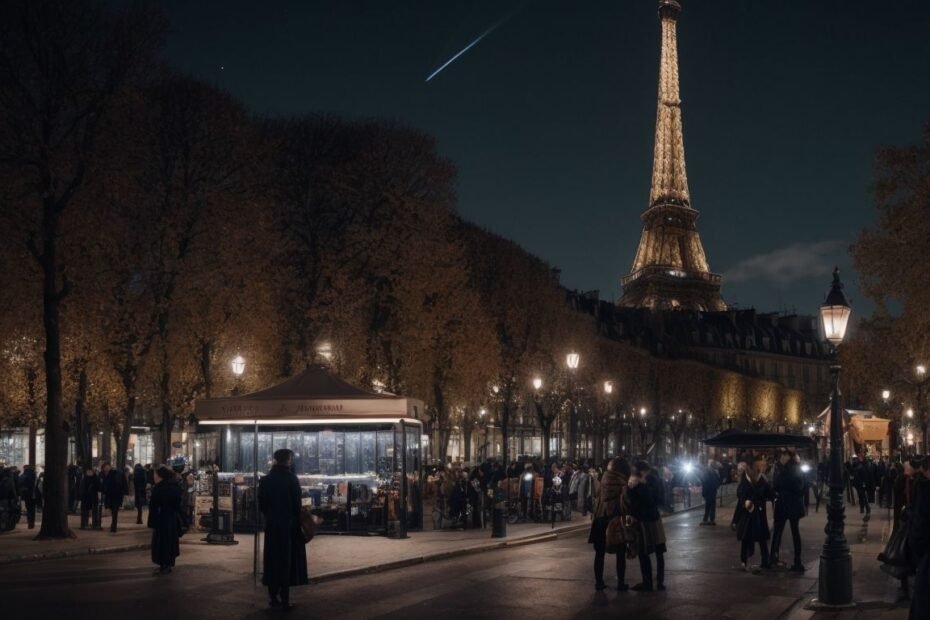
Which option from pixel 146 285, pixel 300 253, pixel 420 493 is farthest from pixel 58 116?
pixel 300 253

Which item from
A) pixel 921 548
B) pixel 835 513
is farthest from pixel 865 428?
pixel 921 548

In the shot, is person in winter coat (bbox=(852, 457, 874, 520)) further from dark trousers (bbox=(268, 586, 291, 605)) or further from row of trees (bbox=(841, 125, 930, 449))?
dark trousers (bbox=(268, 586, 291, 605))

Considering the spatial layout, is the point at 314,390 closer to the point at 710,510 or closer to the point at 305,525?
the point at 305,525

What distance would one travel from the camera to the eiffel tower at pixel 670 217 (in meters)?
149

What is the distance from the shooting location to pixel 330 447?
90.2 feet

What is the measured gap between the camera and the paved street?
14.3 meters

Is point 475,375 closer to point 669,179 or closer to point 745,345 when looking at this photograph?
point 745,345

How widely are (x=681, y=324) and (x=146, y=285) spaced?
102 metres

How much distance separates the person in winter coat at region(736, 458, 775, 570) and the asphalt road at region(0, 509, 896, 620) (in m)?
0.44

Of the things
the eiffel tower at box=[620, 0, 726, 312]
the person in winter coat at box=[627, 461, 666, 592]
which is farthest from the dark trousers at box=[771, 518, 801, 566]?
the eiffel tower at box=[620, 0, 726, 312]

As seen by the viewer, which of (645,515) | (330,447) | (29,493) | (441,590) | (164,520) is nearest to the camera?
(645,515)

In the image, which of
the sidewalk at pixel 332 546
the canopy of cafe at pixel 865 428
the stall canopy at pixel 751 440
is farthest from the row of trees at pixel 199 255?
the canopy of cafe at pixel 865 428

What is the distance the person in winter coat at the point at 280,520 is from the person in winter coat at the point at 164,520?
4.28 meters

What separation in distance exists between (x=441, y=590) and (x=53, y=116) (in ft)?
47.7
